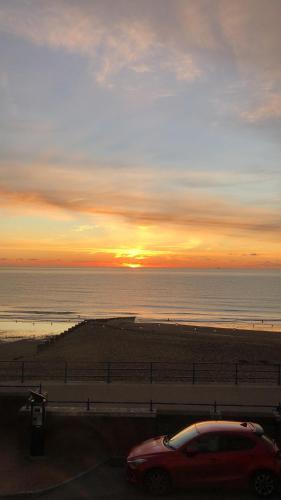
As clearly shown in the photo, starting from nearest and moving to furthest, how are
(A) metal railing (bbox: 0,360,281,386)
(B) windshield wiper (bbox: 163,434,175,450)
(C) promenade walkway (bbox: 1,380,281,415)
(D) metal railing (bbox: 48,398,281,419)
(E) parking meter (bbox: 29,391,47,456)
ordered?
(B) windshield wiper (bbox: 163,434,175,450) < (E) parking meter (bbox: 29,391,47,456) < (D) metal railing (bbox: 48,398,281,419) < (C) promenade walkway (bbox: 1,380,281,415) < (A) metal railing (bbox: 0,360,281,386)

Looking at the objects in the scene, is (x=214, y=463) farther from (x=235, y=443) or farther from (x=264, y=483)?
(x=264, y=483)

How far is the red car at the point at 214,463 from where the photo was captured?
911 cm

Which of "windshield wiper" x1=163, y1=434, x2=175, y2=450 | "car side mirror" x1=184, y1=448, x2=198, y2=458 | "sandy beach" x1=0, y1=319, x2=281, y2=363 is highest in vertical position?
"sandy beach" x1=0, y1=319, x2=281, y2=363

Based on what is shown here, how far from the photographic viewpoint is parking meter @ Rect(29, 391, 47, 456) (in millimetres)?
10883

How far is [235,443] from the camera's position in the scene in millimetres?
9305

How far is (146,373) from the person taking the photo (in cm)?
2456

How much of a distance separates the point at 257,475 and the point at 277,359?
2518cm

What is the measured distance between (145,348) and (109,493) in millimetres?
27990

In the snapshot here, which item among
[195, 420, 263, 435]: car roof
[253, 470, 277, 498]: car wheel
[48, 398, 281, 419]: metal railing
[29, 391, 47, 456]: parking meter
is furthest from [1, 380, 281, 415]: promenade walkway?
[253, 470, 277, 498]: car wheel

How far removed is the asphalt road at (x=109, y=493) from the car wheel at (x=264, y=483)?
195 mm

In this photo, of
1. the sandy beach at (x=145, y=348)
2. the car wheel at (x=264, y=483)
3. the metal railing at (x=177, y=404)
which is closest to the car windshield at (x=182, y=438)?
the car wheel at (x=264, y=483)

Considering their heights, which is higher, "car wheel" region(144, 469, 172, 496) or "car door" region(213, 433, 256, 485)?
"car door" region(213, 433, 256, 485)

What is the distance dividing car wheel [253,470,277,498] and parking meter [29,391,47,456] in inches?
185

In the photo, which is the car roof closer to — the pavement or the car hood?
the car hood
